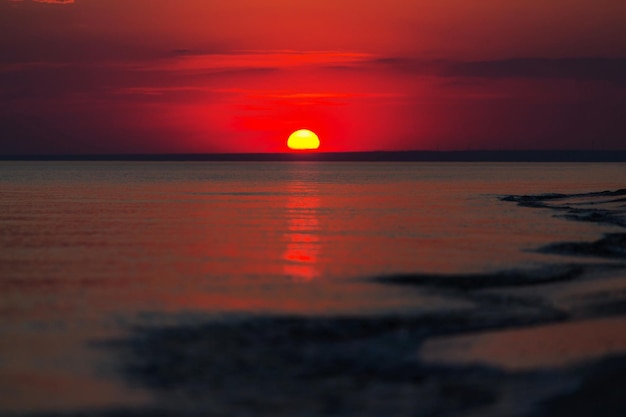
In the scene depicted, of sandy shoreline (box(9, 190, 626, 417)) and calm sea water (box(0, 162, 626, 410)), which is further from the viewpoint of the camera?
calm sea water (box(0, 162, 626, 410))

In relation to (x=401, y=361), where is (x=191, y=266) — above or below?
above

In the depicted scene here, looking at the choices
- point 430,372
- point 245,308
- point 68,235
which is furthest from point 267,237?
point 430,372

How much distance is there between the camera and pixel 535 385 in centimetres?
1240

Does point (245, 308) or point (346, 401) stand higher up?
point (245, 308)

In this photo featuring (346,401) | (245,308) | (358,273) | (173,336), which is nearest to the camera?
(346,401)

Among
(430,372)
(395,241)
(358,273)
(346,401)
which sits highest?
(395,241)

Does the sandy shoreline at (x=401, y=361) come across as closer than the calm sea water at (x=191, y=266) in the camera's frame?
Yes

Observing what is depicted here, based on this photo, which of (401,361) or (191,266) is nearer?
(401,361)

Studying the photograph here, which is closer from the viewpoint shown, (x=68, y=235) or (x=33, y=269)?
(x=33, y=269)

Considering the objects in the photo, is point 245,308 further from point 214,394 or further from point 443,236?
point 443,236

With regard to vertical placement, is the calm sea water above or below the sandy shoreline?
Answer: above

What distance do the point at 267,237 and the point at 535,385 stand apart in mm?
23927

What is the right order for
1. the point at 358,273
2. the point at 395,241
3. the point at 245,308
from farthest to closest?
the point at 395,241 < the point at 358,273 < the point at 245,308

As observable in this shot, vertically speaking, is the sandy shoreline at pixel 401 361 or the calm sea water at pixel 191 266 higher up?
the calm sea water at pixel 191 266
